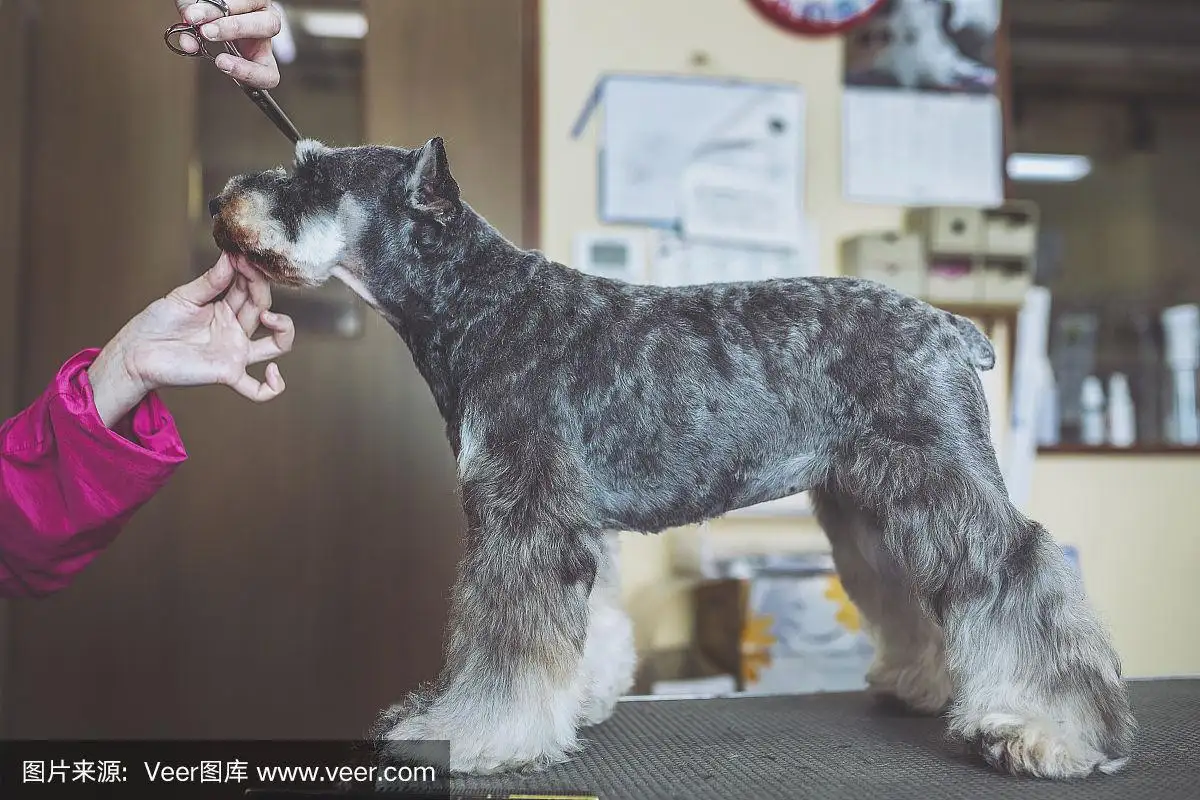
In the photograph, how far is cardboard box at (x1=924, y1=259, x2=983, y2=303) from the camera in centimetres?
262

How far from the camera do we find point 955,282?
263 cm

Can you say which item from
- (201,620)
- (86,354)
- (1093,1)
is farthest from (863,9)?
(201,620)

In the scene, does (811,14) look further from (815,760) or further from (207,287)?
(815,760)

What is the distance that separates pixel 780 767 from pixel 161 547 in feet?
6.42

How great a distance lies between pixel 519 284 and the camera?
3.85ft

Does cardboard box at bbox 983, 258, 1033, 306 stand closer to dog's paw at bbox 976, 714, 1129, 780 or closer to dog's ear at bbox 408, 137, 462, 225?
dog's paw at bbox 976, 714, 1129, 780

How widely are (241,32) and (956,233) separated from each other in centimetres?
199

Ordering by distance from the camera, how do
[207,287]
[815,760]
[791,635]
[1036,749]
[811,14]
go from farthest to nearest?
[811,14]
[791,635]
[207,287]
[815,760]
[1036,749]

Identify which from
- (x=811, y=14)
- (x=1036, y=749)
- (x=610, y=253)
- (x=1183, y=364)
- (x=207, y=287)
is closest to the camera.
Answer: (x=1036, y=749)

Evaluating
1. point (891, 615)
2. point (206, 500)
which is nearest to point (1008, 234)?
point (891, 615)

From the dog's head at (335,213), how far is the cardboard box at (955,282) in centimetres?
180

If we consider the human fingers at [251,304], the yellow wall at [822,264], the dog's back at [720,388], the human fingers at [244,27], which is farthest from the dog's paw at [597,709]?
the yellow wall at [822,264]

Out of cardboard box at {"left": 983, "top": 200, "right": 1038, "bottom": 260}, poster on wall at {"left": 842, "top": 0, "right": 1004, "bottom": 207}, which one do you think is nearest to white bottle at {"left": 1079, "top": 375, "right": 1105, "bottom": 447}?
cardboard box at {"left": 983, "top": 200, "right": 1038, "bottom": 260}

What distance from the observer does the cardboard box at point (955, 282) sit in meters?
2.62
